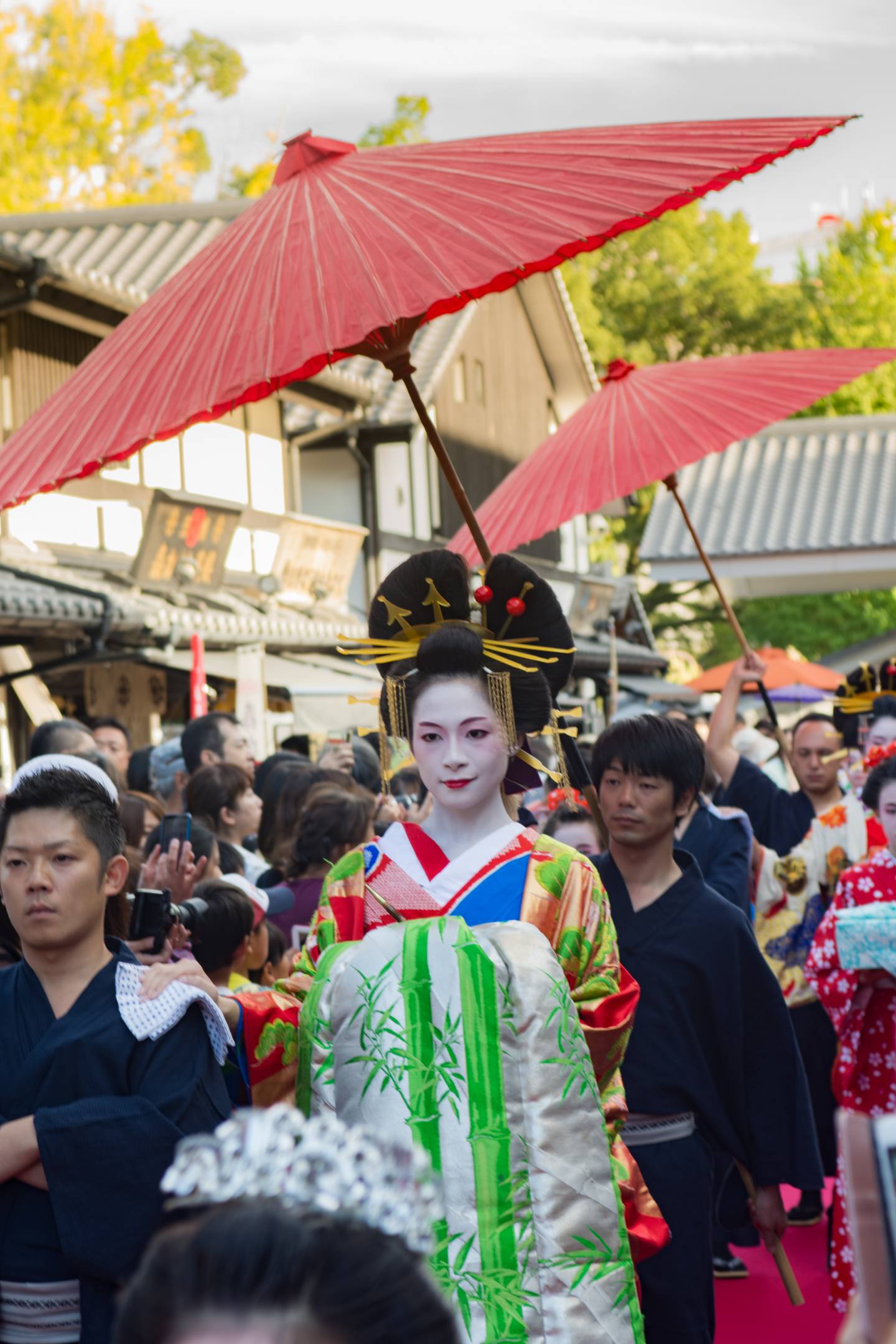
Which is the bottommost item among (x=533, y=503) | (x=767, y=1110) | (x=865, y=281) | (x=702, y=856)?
(x=767, y=1110)

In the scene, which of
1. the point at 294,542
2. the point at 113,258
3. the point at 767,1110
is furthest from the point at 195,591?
the point at 767,1110

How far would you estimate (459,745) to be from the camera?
10.4 ft

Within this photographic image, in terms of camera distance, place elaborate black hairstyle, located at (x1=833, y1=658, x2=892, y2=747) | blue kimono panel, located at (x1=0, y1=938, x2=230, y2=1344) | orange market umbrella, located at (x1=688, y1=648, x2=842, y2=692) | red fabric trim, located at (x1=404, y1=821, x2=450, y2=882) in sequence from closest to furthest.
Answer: blue kimono panel, located at (x1=0, y1=938, x2=230, y2=1344)
red fabric trim, located at (x1=404, y1=821, x2=450, y2=882)
elaborate black hairstyle, located at (x1=833, y1=658, x2=892, y2=747)
orange market umbrella, located at (x1=688, y1=648, x2=842, y2=692)

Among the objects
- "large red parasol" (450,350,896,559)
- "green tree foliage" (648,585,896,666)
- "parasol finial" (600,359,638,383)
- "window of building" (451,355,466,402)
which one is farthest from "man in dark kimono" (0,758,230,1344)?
"green tree foliage" (648,585,896,666)

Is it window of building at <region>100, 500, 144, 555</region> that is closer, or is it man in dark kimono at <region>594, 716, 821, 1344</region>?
man in dark kimono at <region>594, 716, 821, 1344</region>

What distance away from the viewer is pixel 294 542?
16.5 meters

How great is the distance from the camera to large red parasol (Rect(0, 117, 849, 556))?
2.95 metres

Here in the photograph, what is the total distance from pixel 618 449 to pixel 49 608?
23.4 feet

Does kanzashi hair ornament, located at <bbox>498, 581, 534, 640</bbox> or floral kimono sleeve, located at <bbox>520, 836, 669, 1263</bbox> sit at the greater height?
kanzashi hair ornament, located at <bbox>498, 581, 534, 640</bbox>

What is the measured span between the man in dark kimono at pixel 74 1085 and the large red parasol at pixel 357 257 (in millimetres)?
678

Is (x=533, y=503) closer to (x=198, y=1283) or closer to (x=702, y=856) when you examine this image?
(x=702, y=856)

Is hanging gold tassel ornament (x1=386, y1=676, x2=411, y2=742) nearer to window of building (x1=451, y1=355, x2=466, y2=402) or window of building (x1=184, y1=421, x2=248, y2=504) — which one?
window of building (x1=184, y1=421, x2=248, y2=504)

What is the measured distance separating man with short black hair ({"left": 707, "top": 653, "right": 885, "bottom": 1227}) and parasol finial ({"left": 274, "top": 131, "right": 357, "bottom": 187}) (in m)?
3.73

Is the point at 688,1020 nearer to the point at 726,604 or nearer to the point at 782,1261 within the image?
the point at 782,1261
